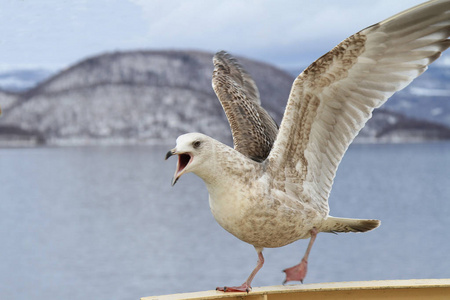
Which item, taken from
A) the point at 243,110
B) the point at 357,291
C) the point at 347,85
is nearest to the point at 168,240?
the point at 243,110

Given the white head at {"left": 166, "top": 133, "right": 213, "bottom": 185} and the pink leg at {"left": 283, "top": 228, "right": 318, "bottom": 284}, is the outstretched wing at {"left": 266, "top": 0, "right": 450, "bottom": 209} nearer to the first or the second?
the pink leg at {"left": 283, "top": 228, "right": 318, "bottom": 284}

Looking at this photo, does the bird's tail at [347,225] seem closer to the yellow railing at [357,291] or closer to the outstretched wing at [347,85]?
the outstretched wing at [347,85]

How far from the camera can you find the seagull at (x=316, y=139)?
10.1ft

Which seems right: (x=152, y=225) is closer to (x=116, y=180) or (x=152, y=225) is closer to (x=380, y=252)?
(x=380, y=252)

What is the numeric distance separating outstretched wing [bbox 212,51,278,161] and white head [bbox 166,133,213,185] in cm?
74

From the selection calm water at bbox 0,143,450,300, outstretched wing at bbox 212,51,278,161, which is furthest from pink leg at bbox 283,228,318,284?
calm water at bbox 0,143,450,300

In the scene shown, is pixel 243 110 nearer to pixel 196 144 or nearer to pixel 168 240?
pixel 196 144

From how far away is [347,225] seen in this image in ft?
11.7

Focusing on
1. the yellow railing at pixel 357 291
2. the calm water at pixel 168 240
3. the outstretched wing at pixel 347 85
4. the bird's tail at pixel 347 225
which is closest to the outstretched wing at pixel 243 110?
the outstretched wing at pixel 347 85

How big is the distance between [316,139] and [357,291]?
2.72ft

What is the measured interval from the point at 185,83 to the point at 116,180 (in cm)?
2079

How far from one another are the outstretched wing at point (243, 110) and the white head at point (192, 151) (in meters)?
0.74

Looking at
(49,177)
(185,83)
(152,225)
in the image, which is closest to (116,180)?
(49,177)

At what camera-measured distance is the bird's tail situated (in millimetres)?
3516
